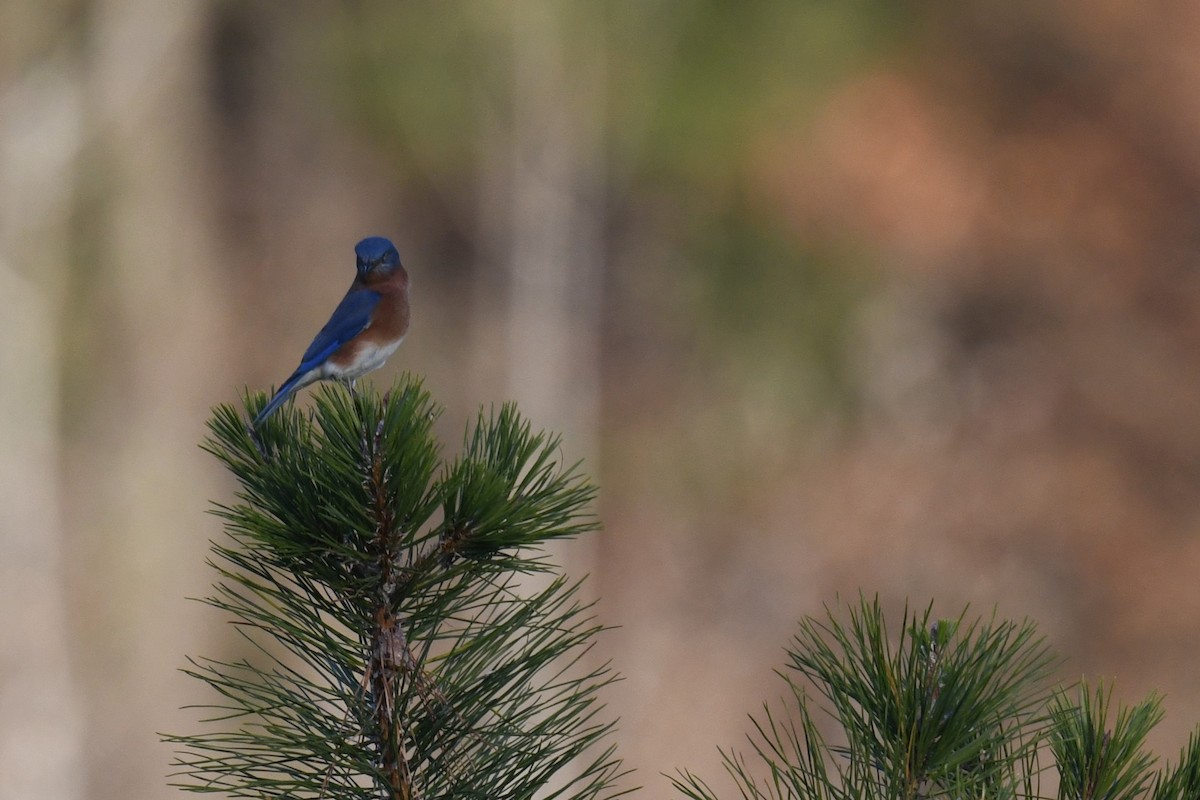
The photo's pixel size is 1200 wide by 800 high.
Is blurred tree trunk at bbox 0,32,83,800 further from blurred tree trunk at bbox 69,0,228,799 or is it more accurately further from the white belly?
the white belly

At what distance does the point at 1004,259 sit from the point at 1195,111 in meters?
1.44

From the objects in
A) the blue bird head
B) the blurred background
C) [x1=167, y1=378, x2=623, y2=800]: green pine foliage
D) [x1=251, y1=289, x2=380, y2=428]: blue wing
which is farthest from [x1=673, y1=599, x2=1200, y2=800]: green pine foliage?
the blurred background

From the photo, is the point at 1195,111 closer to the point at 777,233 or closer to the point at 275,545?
the point at 777,233

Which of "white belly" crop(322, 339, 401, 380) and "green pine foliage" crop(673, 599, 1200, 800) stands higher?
"white belly" crop(322, 339, 401, 380)

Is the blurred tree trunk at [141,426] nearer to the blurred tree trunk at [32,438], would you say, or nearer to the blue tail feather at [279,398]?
the blurred tree trunk at [32,438]

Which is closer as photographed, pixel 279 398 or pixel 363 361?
pixel 279 398

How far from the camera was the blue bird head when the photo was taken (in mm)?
1850

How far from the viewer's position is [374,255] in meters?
1.85

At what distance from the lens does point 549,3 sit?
5957 mm

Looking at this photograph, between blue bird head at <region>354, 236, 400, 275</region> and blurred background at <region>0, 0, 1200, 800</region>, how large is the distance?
175 inches

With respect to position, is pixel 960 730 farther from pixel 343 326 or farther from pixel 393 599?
pixel 343 326

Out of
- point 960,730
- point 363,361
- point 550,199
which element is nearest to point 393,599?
point 960,730

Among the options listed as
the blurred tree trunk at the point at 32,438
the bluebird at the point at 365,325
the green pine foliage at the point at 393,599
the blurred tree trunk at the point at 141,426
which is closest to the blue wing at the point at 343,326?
the bluebird at the point at 365,325

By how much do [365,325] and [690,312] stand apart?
584 centimetres
